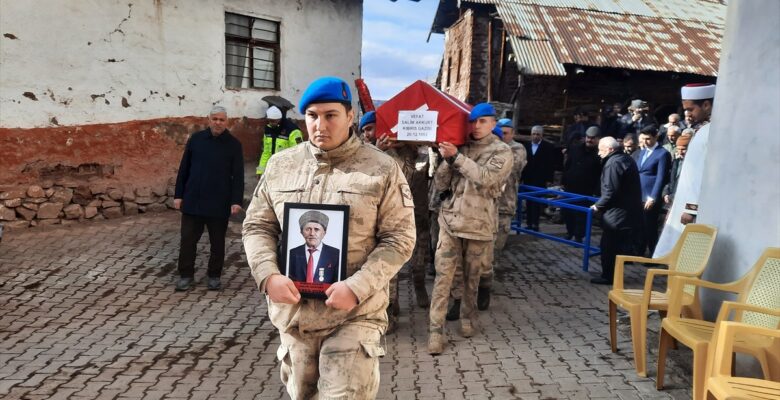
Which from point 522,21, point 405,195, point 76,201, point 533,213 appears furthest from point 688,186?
point 522,21

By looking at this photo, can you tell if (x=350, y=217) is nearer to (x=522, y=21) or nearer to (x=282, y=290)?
(x=282, y=290)

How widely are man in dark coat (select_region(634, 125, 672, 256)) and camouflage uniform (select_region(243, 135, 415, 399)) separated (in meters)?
5.88

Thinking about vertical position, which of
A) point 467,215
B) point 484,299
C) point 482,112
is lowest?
point 484,299

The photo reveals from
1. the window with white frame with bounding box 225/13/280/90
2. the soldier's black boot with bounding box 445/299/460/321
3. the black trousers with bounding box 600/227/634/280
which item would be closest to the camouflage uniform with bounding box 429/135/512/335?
the soldier's black boot with bounding box 445/299/460/321

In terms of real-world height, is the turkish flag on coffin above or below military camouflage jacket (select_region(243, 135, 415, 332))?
above

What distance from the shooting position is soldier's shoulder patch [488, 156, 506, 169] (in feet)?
14.8

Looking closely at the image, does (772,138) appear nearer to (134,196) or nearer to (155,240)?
(155,240)

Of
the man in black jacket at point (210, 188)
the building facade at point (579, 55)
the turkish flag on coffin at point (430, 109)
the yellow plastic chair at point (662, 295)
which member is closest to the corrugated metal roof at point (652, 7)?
the building facade at point (579, 55)

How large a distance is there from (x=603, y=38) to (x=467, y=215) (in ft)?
39.1

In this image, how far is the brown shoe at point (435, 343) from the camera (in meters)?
4.50

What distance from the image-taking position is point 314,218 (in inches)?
91.3

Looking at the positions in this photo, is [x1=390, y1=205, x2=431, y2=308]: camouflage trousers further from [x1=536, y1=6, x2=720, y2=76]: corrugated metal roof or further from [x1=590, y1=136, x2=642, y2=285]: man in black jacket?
[x1=536, y1=6, x2=720, y2=76]: corrugated metal roof

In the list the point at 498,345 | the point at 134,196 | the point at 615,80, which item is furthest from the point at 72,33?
the point at 615,80

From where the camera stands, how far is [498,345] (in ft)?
15.4
